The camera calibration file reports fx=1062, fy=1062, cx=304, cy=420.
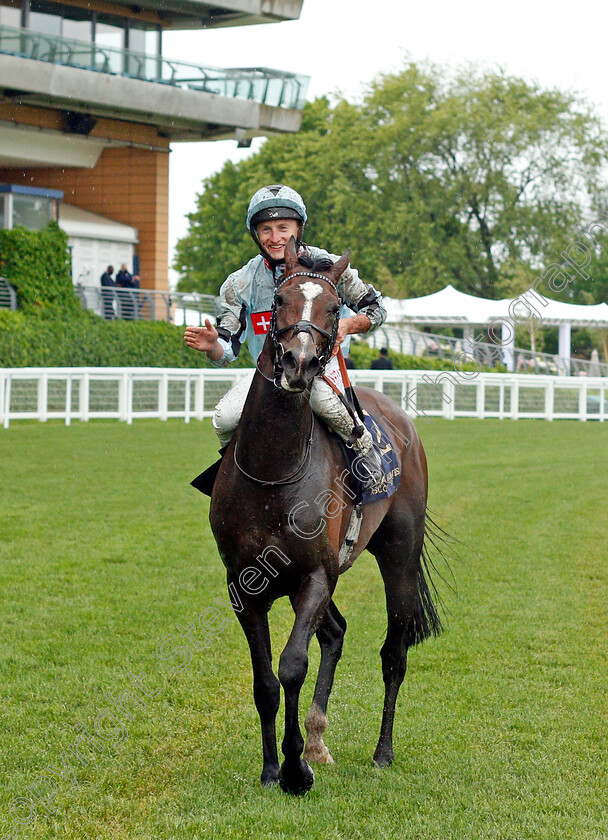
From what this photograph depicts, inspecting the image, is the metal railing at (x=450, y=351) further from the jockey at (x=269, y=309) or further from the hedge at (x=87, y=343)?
the jockey at (x=269, y=309)

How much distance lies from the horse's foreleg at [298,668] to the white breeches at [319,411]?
0.62 meters

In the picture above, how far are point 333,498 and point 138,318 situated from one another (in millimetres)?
24996

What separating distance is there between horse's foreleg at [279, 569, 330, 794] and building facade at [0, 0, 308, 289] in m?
24.4

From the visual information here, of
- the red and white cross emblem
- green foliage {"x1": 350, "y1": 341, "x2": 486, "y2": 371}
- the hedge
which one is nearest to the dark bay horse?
the red and white cross emblem

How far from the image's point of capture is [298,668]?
3.81 m

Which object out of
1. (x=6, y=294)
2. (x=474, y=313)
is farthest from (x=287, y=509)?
(x=474, y=313)

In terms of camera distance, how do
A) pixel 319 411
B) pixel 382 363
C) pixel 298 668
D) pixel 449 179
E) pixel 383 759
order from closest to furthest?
pixel 298 668 < pixel 319 411 < pixel 383 759 < pixel 382 363 < pixel 449 179

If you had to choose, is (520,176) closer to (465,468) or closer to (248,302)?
(465,468)

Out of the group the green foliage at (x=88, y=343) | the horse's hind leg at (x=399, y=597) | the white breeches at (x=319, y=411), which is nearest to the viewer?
the white breeches at (x=319, y=411)

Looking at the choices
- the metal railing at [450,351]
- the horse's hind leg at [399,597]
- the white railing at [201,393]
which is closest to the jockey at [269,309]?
the horse's hind leg at [399,597]

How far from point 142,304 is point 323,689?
2524cm

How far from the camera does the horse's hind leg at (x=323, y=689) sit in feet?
14.4

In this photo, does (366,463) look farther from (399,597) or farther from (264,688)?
(264,688)

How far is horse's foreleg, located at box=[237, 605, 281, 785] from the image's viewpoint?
4.09m
